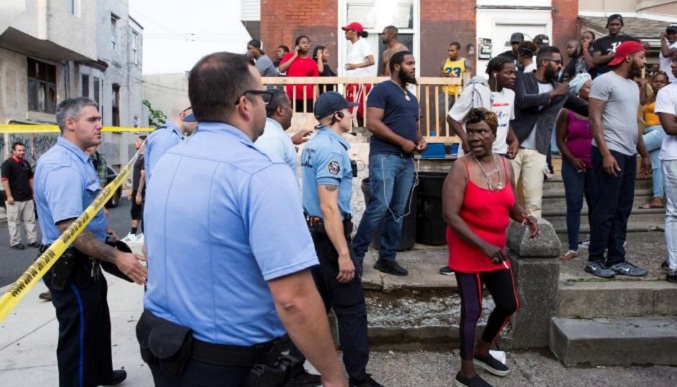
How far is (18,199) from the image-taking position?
37.1 feet

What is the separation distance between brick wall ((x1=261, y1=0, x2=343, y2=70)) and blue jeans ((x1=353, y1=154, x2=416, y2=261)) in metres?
7.25

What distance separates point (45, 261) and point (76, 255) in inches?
17.8

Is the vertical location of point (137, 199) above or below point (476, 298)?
above

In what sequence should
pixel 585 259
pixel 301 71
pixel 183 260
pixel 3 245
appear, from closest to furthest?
pixel 183 260, pixel 585 259, pixel 301 71, pixel 3 245

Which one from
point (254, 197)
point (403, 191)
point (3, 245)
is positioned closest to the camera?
point (254, 197)

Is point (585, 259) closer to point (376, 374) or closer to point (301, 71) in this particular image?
point (376, 374)

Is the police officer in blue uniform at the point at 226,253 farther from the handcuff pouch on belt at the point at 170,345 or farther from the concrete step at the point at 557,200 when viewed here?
the concrete step at the point at 557,200

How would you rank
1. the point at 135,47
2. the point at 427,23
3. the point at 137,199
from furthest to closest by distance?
the point at 135,47, the point at 427,23, the point at 137,199

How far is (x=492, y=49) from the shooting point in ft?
41.5

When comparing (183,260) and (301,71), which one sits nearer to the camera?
(183,260)

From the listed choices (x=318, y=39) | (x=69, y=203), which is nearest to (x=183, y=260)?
(x=69, y=203)

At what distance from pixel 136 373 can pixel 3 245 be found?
346 inches

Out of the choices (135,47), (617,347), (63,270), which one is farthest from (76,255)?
(135,47)

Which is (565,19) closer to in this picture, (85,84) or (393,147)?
(393,147)
